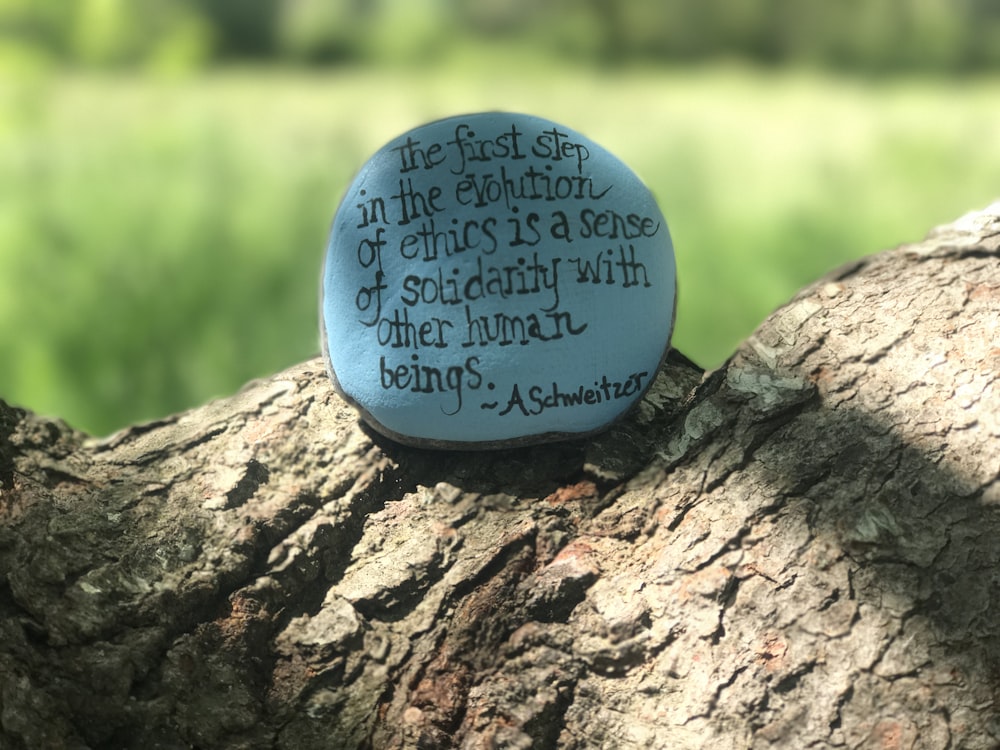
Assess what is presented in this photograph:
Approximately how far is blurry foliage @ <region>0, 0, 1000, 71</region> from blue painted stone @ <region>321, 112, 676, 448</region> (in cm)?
126

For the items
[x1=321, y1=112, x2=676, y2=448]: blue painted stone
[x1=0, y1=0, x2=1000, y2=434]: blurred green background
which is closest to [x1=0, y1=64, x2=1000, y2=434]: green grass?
[x1=0, y1=0, x2=1000, y2=434]: blurred green background

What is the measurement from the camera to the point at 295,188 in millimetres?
2291

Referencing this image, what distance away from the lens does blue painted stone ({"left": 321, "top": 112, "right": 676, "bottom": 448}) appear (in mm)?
1172

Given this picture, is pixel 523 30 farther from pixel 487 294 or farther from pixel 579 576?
pixel 579 576

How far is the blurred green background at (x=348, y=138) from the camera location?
218 cm

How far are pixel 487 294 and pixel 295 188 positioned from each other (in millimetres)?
1281

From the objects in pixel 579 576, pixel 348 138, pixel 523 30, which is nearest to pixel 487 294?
pixel 579 576

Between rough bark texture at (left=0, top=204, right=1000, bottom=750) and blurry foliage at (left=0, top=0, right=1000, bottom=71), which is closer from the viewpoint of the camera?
rough bark texture at (left=0, top=204, right=1000, bottom=750)

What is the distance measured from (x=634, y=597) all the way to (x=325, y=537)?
0.38 metres

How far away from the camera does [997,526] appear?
999 millimetres

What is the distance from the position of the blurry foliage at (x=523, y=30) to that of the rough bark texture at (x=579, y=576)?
1.41 m

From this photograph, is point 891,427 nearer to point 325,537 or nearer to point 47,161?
point 325,537

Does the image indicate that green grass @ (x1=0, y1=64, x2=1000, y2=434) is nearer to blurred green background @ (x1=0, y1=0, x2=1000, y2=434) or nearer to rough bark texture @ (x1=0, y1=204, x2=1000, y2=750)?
blurred green background @ (x1=0, y1=0, x2=1000, y2=434)

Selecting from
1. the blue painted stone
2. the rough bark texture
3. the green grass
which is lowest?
the rough bark texture
